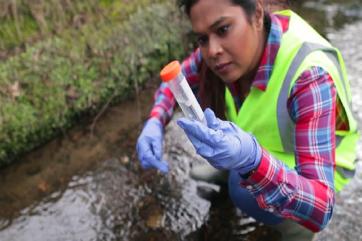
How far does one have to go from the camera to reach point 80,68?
3.20 metres

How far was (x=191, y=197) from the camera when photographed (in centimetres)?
259

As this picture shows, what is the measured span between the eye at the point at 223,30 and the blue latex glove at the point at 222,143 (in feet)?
1.36

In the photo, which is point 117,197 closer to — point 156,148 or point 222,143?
point 156,148

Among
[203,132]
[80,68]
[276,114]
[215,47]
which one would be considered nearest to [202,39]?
[215,47]

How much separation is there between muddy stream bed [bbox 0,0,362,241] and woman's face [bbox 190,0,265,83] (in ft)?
3.31

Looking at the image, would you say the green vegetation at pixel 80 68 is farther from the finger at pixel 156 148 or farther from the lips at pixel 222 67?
the lips at pixel 222 67

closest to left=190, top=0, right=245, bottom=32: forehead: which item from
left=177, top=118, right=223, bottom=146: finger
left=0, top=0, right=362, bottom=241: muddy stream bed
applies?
left=177, top=118, right=223, bottom=146: finger

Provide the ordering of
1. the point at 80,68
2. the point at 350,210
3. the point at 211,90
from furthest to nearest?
the point at 80,68
the point at 350,210
the point at 211,90

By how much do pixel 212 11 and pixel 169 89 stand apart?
779 mm

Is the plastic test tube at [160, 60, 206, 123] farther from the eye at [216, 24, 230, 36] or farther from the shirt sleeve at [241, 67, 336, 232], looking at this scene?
the eye at [216, 24, 230, 36]

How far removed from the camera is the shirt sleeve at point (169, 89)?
2.21 meters

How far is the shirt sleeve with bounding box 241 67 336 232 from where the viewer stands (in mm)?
1394

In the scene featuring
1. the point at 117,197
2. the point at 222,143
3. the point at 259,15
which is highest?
the point at 259,15

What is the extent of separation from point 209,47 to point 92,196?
141 cm
